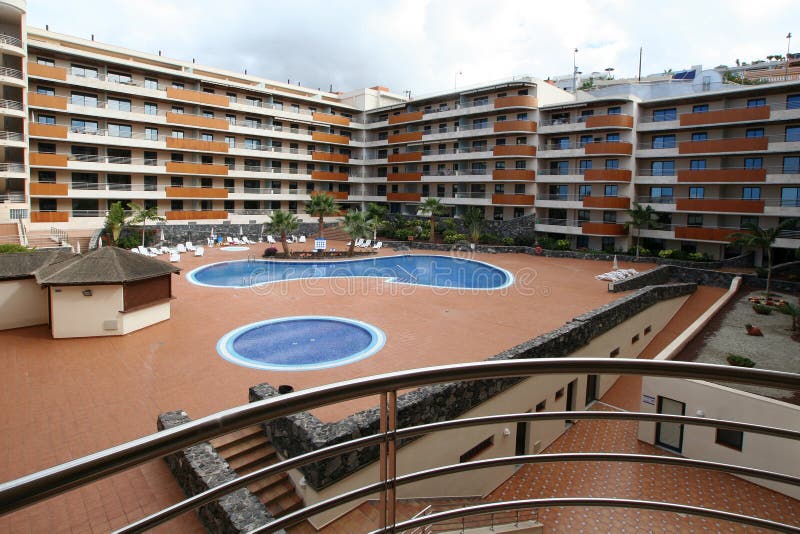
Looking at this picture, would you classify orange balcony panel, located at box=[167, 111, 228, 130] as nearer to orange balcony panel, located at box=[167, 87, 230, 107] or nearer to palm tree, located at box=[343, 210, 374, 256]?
orange balcony panel, located at box=[167, 87, 230, 107]

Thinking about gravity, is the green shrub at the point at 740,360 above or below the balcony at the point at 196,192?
below

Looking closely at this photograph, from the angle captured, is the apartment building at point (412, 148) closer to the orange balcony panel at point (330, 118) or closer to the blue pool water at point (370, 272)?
the orange balcony panel at point (330, 118)

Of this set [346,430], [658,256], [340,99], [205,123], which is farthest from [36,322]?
[340,99]

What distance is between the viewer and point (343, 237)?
47656 mm

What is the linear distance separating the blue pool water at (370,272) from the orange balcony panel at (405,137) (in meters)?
19.5

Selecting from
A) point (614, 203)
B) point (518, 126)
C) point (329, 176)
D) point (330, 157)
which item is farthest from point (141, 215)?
point (614, 203)

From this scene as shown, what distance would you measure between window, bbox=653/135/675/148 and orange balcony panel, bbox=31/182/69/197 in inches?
1784

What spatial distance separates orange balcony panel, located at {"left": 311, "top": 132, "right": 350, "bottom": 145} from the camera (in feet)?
172

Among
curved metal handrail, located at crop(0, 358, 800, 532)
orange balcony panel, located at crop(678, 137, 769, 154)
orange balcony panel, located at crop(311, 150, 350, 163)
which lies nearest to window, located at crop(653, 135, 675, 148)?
orange balcony panel, located at crop(678, 137, 769, 154)

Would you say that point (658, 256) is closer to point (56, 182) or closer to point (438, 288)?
point (438, 288)

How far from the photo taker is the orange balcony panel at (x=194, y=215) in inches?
1628

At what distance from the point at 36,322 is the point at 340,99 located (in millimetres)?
47651

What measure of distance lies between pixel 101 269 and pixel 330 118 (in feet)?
133

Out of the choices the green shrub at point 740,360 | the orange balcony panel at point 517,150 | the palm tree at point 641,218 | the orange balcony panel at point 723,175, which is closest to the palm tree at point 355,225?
the orange balcony panel at point 517,150
